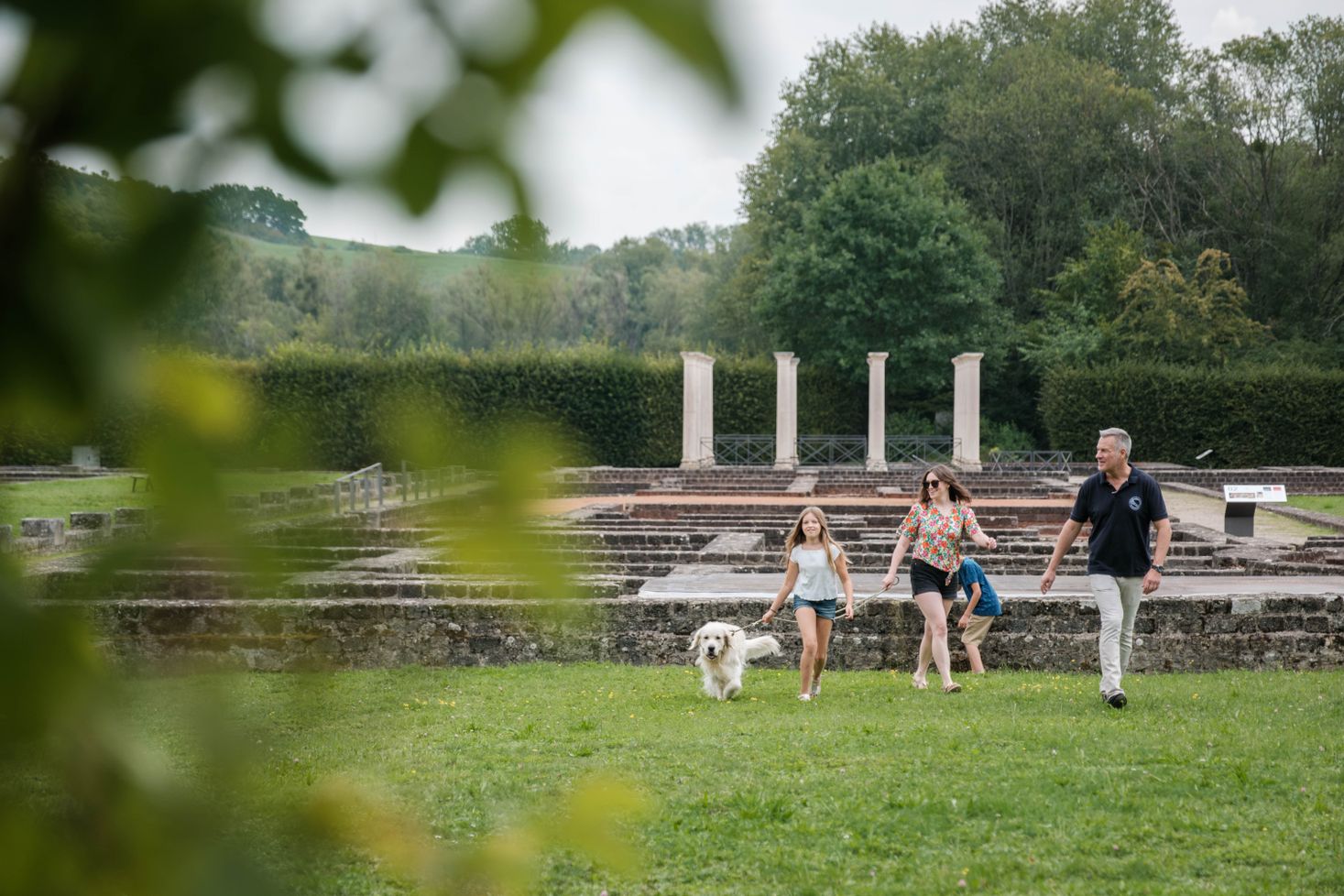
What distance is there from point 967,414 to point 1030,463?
8.32 ft

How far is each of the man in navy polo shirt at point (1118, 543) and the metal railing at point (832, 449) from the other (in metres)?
32.7

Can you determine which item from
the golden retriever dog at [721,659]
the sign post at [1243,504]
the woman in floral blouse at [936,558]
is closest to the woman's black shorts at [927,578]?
the woman in floral blouse at [936,558]

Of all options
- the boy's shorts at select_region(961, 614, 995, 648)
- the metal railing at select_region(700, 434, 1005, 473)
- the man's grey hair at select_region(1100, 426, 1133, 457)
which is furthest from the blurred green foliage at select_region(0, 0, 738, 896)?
the metal railing at select_region(700, 434, 1005, 473)

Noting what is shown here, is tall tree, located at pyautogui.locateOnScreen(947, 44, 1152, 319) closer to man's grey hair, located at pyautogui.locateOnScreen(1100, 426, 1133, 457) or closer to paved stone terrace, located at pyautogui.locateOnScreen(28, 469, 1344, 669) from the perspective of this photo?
paved stone terrace, located at pyautogui.locateOnScreen(28, 469, 1344, 669)

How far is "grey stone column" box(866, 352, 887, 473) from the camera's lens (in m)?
36.2

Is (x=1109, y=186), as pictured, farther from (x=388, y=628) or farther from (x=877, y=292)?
(x=388, y=628)

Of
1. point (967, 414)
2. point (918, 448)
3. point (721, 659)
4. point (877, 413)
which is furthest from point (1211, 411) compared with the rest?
point (721, 659)

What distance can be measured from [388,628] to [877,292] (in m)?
34.4

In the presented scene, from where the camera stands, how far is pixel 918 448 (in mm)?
40000

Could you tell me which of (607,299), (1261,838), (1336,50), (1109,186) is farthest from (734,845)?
(1336,50)

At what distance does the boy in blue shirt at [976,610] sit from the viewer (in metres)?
9.43

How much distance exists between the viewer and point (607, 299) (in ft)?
3.90

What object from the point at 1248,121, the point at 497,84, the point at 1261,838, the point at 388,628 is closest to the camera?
the point at 497,84

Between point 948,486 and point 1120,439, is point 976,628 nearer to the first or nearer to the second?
point 948,486
